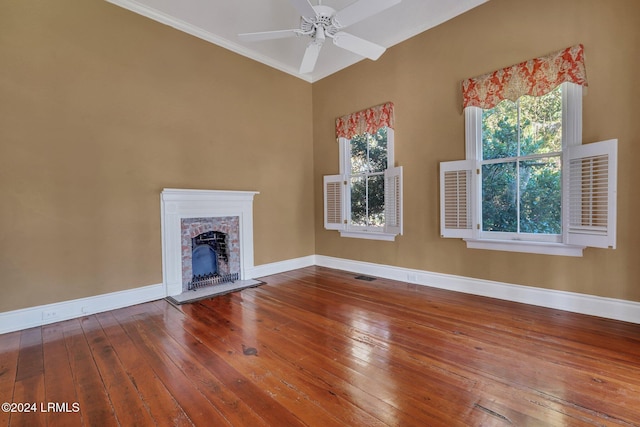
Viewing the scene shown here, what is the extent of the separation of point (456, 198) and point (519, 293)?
1.24 metres

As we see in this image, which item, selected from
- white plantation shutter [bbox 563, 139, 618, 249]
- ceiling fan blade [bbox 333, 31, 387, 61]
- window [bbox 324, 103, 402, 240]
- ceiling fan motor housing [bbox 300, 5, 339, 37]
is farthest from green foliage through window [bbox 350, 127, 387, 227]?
white plantation shutter [bbox 563, 139, 618, 249]

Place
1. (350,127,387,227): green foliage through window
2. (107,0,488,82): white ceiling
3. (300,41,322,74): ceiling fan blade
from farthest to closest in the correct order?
(350,127,387,227): green foliage through window, (107,0,488,82): white ceiling, (300,41,322,74): ceiling fan blade

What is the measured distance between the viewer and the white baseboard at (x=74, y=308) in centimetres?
268

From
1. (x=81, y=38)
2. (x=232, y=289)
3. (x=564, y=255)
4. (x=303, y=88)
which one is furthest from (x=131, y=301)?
(x=564, y=255)

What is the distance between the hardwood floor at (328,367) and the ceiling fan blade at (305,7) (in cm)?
282

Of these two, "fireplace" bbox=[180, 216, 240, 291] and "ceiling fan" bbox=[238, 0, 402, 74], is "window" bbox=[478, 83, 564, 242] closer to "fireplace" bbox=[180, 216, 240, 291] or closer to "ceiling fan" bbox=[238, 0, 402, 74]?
"ceiling fan" bbox=[238, 0, 402, 74]

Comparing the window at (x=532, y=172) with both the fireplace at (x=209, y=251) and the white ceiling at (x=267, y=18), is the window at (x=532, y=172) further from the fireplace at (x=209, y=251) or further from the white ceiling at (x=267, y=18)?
the fireplace at (x=209, y=251)

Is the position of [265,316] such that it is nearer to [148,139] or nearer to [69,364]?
[69,364]

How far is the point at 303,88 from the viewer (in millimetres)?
5203

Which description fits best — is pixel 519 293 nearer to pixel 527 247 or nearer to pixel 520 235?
pixel 527 247

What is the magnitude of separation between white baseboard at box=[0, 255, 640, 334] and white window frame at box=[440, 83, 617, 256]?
454 mm

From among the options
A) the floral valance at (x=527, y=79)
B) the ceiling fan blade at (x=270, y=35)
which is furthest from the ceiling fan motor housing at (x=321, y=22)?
the floral valance at (x=527, y=79)

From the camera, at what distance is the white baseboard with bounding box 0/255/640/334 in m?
2.66

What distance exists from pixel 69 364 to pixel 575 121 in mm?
4802
